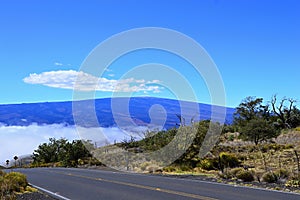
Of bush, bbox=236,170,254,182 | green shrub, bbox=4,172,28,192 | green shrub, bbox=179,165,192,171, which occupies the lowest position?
bush, bbox=236,170,254,182

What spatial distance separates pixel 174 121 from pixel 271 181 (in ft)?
56.4

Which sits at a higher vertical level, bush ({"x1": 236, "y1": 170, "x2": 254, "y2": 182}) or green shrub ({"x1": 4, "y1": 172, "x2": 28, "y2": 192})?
green shrub ({"x1": 4, "y1": 172, "x2": 28, "y2": 192})

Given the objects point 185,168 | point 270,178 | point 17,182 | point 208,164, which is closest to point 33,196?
point 17,182

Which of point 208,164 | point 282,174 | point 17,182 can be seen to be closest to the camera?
point 17,182

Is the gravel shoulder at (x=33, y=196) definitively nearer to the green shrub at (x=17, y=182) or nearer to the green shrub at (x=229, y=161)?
the green shrub at (x=17, y=182)

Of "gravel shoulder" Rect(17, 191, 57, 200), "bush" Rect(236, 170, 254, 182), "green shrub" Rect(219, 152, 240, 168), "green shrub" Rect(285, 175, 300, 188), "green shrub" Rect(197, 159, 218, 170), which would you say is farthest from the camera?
"green shrub" Rect(197, 159, 218, 170)

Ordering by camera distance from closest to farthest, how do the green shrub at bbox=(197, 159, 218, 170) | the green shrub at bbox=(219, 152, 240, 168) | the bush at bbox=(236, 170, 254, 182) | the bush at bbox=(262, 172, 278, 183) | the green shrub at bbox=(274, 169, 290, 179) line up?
1. the bush at bbox=(262, 172, 278, 183)
2. the green shrub at bbox=(274, 169, 290, 179)
3. the bush at bbox=(236, 170, 254, 182)
4. the green shrub at bbox=(219, 152, 240, 168)
5. the green shrub at bbox=(197, 159, 218, 170)

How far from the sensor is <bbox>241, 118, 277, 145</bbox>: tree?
5169cm

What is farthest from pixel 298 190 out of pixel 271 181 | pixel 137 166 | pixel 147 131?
pixel 147 131

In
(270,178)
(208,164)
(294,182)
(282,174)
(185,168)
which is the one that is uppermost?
(208,164)

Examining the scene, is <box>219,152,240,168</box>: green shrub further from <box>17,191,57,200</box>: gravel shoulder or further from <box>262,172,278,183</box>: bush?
<box>17,191,57,200</box>: gravel shoulder

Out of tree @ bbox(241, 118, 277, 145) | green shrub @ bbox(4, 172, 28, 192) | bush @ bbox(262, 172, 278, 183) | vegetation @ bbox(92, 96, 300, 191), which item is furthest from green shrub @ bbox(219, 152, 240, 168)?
A: tree @ bbox(241, 118, 277, 145)

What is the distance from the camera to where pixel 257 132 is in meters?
51.7

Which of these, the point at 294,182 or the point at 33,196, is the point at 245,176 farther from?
the point at 33,196
